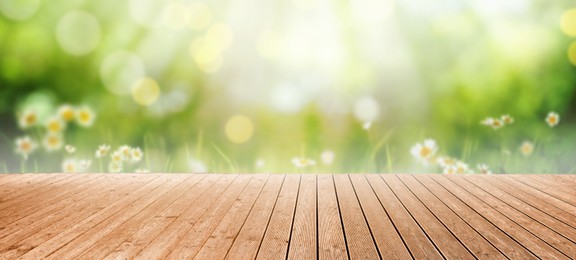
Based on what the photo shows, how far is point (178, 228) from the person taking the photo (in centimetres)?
210

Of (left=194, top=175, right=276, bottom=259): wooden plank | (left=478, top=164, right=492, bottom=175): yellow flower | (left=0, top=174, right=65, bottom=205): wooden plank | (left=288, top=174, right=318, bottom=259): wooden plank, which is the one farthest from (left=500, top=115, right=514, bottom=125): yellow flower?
(left=0, top=174, right=65, bottom=205): wooden plank

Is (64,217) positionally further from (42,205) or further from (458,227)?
(458,227)

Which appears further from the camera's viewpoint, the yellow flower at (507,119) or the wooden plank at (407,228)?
the yellow flower at (507,119)

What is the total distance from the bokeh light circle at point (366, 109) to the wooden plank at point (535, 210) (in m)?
0.83

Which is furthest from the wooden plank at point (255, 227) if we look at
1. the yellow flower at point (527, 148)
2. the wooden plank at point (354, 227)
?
the yellow flower at point (527, 148)

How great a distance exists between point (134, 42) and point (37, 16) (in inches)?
28.2

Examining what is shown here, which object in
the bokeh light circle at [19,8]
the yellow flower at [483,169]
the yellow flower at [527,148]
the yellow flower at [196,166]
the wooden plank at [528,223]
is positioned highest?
the bokeh light circle at [19,8]

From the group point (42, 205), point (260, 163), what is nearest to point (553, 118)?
point (260, 163)

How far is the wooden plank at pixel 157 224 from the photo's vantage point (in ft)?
5.93

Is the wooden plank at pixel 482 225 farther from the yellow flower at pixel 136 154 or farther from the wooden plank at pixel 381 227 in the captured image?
the yellow flower at pixel 136 154

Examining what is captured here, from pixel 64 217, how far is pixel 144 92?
61.7 inches

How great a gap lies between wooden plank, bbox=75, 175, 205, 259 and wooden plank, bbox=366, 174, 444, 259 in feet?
3.48

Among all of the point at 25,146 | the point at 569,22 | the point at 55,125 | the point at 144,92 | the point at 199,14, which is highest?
the point at 199,14

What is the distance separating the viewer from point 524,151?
3658mm
